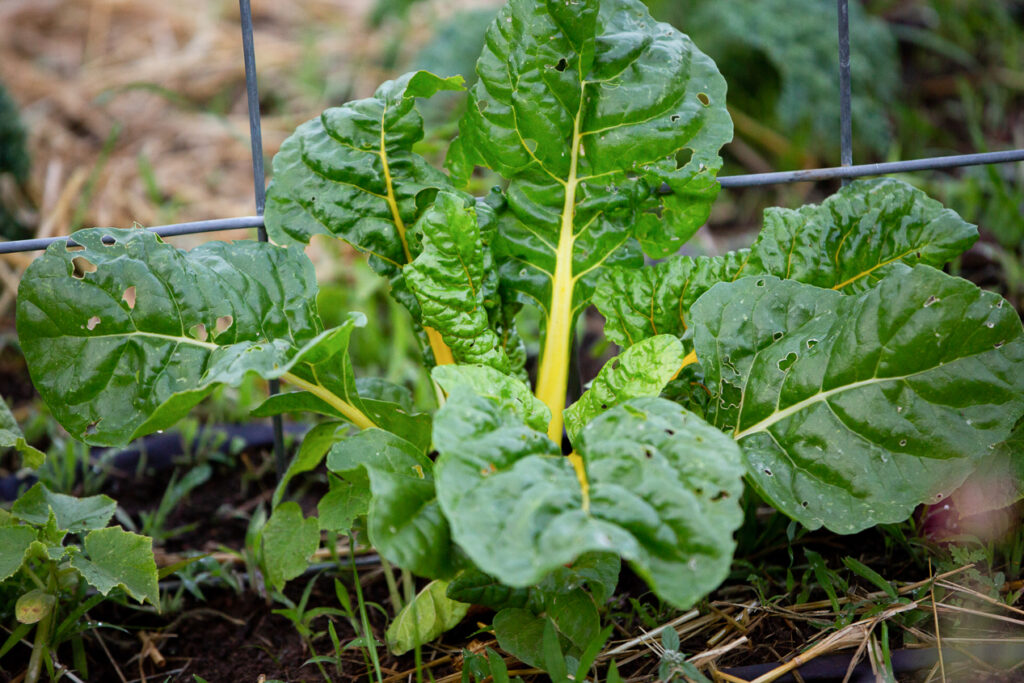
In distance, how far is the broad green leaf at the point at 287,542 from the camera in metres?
1.20

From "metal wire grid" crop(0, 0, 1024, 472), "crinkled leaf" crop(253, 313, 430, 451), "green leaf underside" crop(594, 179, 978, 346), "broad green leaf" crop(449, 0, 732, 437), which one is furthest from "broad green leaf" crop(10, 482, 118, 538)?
"green leaf underside" crop(594, 179, 978, 346)

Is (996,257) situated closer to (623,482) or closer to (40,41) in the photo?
(623,482)

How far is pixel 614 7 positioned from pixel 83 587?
3.75 ft

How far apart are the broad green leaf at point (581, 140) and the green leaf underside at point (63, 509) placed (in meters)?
0.64

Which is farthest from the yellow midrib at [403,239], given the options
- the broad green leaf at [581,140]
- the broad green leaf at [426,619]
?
the broad green leaf at [426,619]

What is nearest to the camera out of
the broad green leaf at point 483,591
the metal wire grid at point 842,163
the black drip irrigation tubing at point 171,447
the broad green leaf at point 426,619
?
the broad green leaf at point 483,591

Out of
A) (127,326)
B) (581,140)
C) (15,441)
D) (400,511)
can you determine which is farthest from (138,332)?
(581,140)

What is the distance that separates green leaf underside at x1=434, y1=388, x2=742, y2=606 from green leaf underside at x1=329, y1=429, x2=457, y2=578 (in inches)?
3.2

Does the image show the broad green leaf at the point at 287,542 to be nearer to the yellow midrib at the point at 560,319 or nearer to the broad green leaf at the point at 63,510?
the broad green leaf at the point at 63,510

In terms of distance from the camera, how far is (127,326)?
3.52 feet

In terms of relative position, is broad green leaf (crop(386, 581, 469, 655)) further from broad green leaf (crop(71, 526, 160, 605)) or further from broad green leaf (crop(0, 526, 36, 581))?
broad green leaf (crop(0, 526, 36, 581))

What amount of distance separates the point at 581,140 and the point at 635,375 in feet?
1.19

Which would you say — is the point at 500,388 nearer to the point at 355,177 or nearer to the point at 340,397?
the point at 340,397

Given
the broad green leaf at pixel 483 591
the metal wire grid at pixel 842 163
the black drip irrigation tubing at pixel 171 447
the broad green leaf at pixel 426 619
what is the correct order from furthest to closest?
the black drip irrigation tubing at pixel 171 447 < the metal wire grid at pixel 842 163 < the broad green leaf at pixel 426 619 < the broad green leaf at pixel 483 591
